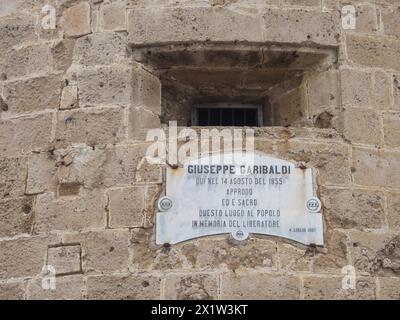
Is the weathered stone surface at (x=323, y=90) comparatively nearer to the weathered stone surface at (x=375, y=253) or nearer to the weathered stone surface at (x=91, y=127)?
the weathered stone surface at (x=375, y=253)

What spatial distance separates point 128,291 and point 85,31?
5.55 feet

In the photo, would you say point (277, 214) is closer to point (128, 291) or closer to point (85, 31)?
point (128, 291)

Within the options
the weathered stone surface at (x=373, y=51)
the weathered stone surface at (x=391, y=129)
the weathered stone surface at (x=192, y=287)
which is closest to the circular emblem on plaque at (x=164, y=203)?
the weathered stone surface at (x=192, y=287)

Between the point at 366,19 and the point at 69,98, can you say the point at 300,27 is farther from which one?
the point at 69,98

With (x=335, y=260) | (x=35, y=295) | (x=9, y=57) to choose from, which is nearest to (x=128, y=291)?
(x=35, y=295)

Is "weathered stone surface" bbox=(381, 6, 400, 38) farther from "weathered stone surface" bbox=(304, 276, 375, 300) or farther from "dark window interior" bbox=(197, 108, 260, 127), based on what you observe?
"weathered stone surface" bbox=(304, 276, 375, 300)

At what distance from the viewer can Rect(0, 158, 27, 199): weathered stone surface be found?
4785 millimetres

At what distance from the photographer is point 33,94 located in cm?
499

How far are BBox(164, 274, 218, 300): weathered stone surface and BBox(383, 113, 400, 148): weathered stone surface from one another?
137 cm

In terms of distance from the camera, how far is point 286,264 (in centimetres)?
435

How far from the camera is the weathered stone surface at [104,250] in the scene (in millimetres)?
4402

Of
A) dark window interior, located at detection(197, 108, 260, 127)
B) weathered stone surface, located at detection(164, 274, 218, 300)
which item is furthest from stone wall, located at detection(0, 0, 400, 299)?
dark window interior, located at detection(197, 108, 260, 127)

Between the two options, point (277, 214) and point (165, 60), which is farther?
point (165, 60)
